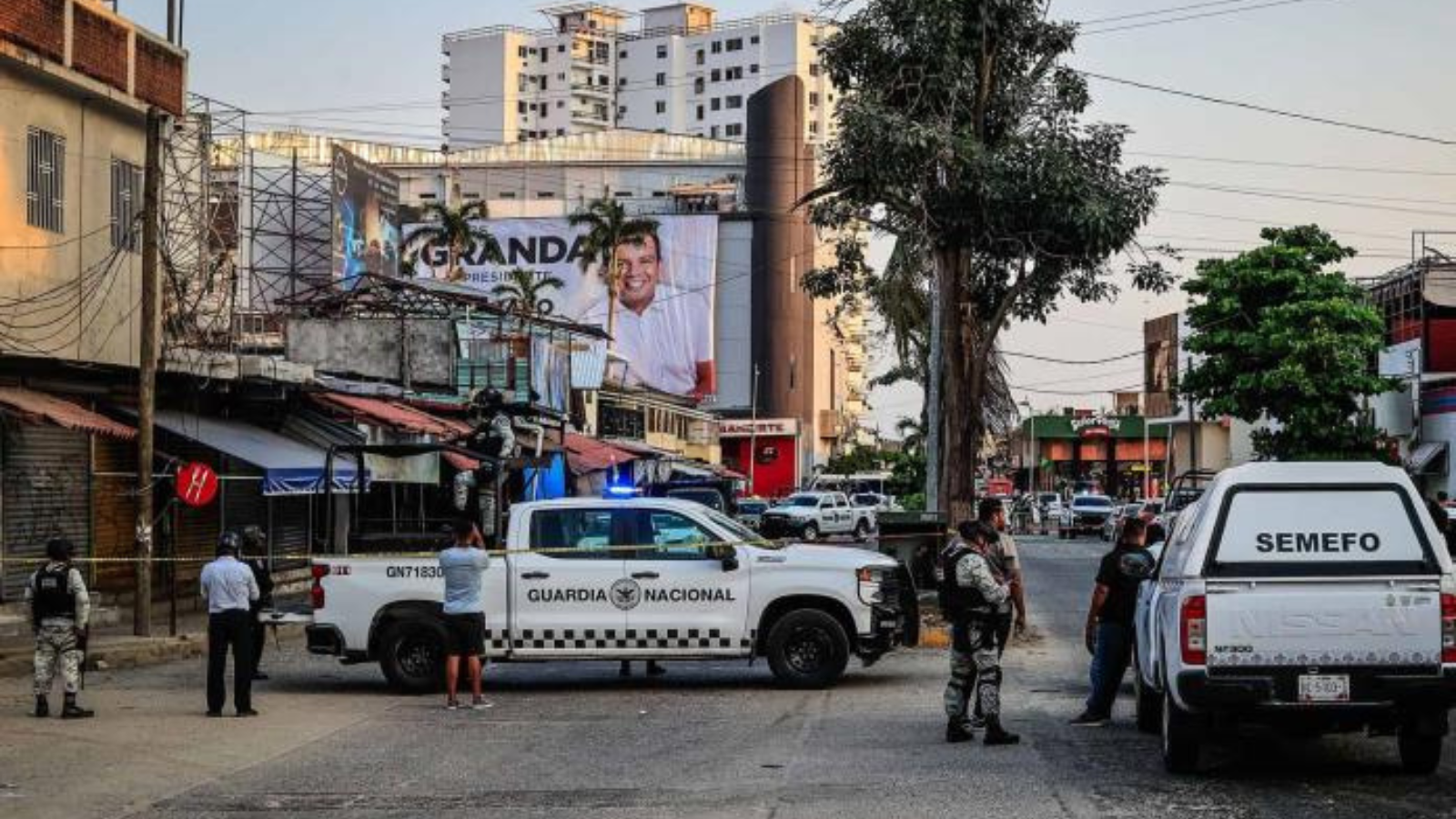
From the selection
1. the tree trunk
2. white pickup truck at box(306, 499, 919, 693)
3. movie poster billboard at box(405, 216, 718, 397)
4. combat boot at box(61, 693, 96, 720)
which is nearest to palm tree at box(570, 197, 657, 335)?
movie poster billboard at box(405, 216, 718, 397)

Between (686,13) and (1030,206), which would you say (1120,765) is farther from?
(686,13)

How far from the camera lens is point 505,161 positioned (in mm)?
132125

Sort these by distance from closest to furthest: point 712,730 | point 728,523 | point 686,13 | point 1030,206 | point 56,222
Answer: point 712,730
point 728,523
point 56,222
point 1030,206
point 686,13

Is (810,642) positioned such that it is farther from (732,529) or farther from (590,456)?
(590,456)

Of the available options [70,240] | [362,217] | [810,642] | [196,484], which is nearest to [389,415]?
[70,240]

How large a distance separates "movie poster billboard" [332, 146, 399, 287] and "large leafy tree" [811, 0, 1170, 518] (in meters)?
37.8

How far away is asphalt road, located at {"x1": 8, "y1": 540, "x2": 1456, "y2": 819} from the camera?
11.9 metres

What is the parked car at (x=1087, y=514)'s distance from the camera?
74625mm

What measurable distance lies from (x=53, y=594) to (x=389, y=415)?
738 inches

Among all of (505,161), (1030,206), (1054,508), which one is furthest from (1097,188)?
(505,161)

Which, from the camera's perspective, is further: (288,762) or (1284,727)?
(288,762)

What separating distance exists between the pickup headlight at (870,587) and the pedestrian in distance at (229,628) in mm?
5845

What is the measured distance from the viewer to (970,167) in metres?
29.5

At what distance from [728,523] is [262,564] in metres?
5.94
